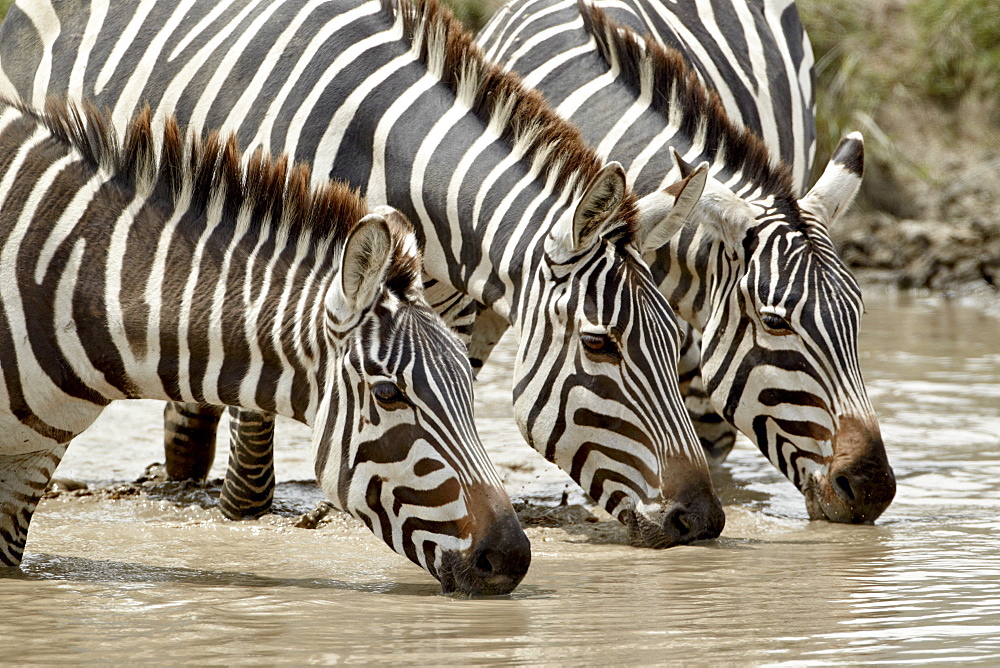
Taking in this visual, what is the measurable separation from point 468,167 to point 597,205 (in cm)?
83

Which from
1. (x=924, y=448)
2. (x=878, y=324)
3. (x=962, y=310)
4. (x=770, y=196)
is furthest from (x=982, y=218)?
(x=770, y=196)

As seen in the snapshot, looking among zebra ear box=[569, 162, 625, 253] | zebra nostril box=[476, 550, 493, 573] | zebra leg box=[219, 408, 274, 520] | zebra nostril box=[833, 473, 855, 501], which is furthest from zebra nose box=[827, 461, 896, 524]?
zebra leg box=[219, 408, 274, 520]

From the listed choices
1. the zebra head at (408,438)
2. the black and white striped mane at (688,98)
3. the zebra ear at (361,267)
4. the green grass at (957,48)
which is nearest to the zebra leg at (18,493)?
the zebra head at (408,438)

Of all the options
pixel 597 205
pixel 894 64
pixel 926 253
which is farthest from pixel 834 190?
pixel 894 64

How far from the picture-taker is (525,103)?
5.89 meters

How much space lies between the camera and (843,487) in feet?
19.5

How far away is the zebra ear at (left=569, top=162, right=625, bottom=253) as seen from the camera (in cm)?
518

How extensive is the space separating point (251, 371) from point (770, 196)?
2863 mm

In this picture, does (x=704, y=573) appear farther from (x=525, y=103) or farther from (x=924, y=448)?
(x=924, y=448)

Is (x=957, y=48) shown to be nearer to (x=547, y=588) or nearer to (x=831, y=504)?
(x=831, y=504)

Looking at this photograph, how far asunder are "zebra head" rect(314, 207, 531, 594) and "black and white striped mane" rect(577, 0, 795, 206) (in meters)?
2.56

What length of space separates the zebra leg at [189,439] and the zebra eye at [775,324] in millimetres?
3045

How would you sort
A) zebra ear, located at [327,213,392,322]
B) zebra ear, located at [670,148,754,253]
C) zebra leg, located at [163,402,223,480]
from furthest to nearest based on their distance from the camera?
1. zebra leg, located at [163,402,223,480]
2. zebra ear, located at [670,148,754,253]
3. zebra ear, located at [327,213,392,322]

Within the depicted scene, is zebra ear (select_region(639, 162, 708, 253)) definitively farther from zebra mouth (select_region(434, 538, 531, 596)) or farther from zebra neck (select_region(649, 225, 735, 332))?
zebra mouth (select_region(434, 538, 531, 596))
